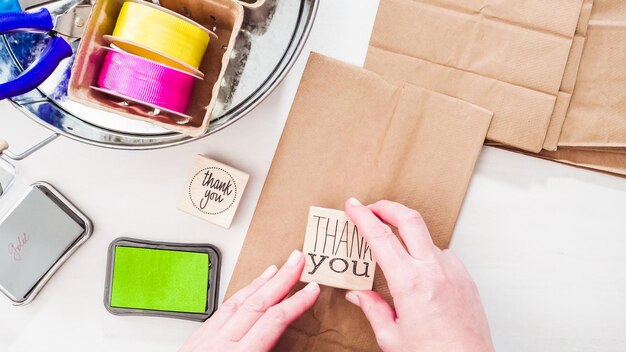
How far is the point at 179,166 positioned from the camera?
69 centimetres

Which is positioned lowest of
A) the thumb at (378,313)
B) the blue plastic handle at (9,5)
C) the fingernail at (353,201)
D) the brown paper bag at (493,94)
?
the thumb at (378,313)

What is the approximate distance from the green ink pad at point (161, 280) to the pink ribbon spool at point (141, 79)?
0.22m

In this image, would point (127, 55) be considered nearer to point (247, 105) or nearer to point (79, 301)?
point (247, 105)

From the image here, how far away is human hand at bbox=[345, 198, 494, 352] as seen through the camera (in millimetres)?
589

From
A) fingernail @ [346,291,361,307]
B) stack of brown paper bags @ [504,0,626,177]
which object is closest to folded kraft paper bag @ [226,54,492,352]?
fingernail @ [346,291,361,307]

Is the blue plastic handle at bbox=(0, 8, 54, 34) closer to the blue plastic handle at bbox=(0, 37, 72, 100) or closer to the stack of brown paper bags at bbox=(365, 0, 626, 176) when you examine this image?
the blue plastic handle at bbox=(0, 37, 72, 100)

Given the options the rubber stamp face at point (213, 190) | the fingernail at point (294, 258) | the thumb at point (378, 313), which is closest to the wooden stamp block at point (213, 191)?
the rubber stamp face at point (213, 190)

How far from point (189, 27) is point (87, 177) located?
0.93 ft

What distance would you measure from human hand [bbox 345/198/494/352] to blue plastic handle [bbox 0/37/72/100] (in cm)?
39

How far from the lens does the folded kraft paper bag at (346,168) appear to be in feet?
2.23

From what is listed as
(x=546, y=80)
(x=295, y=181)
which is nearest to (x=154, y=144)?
(x=295, y=181)

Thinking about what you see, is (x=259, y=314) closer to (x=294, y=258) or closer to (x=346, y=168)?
(x=294, y=258)

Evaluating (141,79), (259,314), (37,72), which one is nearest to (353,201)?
(259,314)

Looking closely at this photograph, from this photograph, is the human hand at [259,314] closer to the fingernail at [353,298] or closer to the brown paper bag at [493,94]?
the fingernail at [353,298]
